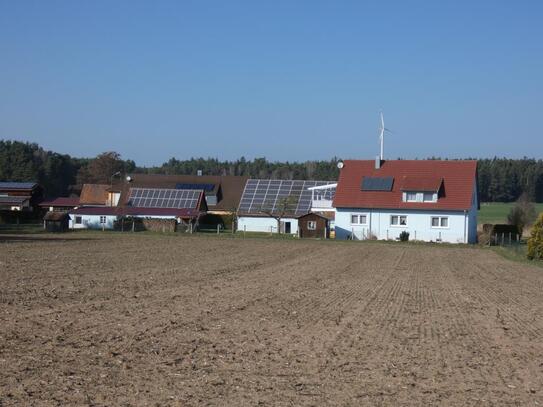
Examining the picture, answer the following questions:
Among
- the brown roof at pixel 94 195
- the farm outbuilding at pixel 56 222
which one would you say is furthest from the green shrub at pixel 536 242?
the brown roof at pixel 94 195

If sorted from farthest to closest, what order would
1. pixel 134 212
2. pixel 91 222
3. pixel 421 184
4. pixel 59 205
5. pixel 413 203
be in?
pixel 59 205 → pixel 134 212 → pixel 91 222 → pixel 421 184 → pixel 413 203

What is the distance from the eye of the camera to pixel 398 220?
6384 centimetres

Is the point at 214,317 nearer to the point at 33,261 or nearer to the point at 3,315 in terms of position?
the point at 3,315

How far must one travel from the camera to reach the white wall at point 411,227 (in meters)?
61.9

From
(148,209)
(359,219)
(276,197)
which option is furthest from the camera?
(276,197)

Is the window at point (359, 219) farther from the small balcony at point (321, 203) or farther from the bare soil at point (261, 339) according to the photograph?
the bare soil at point (261, 339)

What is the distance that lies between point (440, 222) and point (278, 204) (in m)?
20.4

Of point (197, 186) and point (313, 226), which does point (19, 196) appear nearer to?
point (197, 186)

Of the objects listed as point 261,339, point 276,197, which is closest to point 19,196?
point 276,197

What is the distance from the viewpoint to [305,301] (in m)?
19.6

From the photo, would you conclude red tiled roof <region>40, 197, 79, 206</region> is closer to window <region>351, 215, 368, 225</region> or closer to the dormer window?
window <region>351, 215, 368, 225</region>

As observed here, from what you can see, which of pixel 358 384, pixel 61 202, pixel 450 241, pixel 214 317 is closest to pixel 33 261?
pixel 214 317

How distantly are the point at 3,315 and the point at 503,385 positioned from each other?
382 inches

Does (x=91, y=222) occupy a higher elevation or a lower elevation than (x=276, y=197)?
lower
